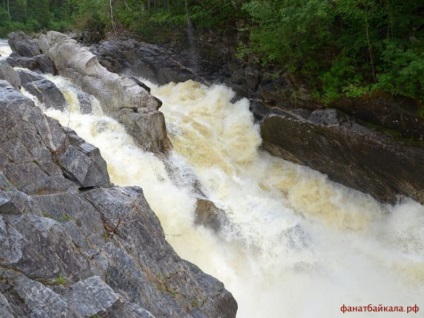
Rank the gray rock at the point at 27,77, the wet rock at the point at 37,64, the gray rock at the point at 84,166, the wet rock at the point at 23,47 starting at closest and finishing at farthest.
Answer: the gray rock at the point at 84,166 → the gray rock at the point at 27,77 → the wet rock at the point at 37,64 → the wet rock at the point at 23,47

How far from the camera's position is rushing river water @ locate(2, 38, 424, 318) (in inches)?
410

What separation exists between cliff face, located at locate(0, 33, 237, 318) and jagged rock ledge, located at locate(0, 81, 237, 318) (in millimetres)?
16

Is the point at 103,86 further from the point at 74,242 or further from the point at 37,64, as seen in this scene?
the point at 74,242

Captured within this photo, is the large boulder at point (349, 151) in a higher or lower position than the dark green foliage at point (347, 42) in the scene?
lower

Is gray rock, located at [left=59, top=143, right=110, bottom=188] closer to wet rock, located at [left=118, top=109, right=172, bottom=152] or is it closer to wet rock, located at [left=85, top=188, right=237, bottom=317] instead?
wet rock, located at [left=85, top=188, right=237, bottom=317]

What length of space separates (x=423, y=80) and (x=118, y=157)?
885cm

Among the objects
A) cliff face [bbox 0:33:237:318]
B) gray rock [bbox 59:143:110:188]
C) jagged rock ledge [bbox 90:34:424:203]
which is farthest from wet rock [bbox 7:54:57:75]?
gray rock [bbox 59:143:110:188]

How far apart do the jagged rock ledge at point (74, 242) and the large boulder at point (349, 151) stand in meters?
6.48

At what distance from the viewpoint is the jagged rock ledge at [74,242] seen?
18.0ft

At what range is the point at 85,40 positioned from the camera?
80.7ft

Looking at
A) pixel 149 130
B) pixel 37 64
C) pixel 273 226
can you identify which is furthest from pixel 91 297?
pixel 37 64

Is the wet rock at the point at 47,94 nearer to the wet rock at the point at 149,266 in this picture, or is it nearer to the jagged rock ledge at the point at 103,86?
the jagged rock ledge at the point at 103,86

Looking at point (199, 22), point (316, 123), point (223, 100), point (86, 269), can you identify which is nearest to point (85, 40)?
point (199, 22)

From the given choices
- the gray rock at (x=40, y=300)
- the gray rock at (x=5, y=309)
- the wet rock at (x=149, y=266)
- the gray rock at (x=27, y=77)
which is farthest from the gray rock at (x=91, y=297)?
the gray rock at (x=27, y=77)
